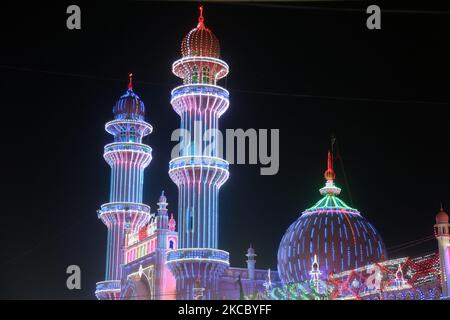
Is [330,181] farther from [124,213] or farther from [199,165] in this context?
[124,213]

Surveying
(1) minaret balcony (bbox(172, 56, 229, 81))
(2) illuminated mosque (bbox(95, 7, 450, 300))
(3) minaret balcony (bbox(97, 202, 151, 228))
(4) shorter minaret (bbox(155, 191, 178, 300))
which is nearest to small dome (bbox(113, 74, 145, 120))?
(3) minaret balcony (bbox(97, 202, 151, 228))

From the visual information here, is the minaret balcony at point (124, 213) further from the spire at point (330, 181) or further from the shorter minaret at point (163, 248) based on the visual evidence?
the spire at point (330, 181)

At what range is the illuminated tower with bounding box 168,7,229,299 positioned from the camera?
184 ft

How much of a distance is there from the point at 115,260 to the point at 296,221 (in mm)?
→ 16855

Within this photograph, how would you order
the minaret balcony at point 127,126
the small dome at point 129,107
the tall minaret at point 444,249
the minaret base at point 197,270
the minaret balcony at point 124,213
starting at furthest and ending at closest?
the small dome at point 129,107 < the minaret balcony at point 127,126 < the minaret balcony at point 124,213 < the minaret base at point 197,270 < the tall minaret at point 444,249

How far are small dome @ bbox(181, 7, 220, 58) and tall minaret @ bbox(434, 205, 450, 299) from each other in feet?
68.7

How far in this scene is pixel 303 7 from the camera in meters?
51.0

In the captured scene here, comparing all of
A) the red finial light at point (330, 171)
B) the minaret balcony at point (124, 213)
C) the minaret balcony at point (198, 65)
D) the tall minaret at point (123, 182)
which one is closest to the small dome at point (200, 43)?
the minaret balcony at point (198, 65)

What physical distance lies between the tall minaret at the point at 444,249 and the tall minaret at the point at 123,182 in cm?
2976

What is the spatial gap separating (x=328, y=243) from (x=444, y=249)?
1361 cm

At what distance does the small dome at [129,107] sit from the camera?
69250 millimetres
